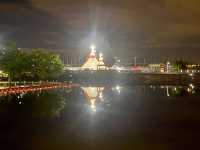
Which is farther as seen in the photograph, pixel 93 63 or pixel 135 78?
pixel 93 63

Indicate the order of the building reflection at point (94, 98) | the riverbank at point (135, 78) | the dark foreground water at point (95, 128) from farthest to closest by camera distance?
the riverbank at point (135, 78), the building reflection at point (94, 98), the dark foreground water at point (95, 128)

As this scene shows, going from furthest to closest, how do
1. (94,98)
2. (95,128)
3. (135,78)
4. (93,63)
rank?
(93,63) → (135,78) → (94,98) → (95,128)

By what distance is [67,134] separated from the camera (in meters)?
28.2

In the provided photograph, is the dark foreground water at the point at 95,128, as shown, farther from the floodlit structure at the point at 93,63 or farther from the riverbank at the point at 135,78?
the floodlit structure at the point at 93,63

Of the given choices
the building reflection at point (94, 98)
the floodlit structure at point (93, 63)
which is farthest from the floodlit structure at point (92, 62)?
the building reflection at point (94, 98)

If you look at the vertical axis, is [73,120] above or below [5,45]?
below

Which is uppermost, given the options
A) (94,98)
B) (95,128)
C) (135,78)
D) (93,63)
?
(93,63)

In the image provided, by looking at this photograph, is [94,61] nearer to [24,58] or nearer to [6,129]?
[24,58]

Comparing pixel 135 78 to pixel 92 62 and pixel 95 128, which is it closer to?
pixel 92 62

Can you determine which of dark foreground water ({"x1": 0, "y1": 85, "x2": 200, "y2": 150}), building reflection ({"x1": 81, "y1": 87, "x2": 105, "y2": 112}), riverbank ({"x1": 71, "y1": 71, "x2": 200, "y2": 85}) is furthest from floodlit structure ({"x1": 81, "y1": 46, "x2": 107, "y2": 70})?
dark foreground water ({"x1": 0, "y1": 85, "x2": 200, "y2": 150})

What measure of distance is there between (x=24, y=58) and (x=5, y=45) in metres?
6.06

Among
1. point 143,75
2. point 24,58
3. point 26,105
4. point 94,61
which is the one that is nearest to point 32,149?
point 26,105

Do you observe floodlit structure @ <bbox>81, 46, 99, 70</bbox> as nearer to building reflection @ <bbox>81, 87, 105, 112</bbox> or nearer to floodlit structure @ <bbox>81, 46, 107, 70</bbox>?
floodlit structure @ <bbox>81, 46, 107, 70</bbox>

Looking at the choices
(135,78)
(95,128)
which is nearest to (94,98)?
(95,128)
